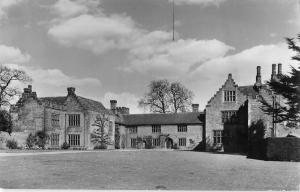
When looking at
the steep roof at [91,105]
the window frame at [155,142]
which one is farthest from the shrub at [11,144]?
the window frame at [155,142]

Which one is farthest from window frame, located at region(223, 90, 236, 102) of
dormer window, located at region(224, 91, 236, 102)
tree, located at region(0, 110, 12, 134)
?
tree, located at region(0, 110, 12, 134)

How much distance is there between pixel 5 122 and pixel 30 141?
13.4 feet

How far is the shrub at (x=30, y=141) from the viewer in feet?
159

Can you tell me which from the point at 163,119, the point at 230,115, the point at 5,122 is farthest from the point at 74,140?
the point at 230,115

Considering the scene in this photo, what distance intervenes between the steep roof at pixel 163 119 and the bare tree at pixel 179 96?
1344 cm

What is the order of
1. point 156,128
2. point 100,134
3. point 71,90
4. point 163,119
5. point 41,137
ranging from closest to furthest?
point 41,137 → point 71,90 → point 100,134 → point 156,128 → point 163,119

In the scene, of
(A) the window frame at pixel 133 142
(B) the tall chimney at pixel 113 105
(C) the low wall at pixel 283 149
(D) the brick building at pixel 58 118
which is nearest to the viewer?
(C) the low wall at pixel 283 149

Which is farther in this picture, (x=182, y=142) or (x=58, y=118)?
(x=182, y=142)

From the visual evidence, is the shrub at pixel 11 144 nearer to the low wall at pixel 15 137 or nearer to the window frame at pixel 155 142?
the low wall at pixel 15 137

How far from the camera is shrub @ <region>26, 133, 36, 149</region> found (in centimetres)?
4844

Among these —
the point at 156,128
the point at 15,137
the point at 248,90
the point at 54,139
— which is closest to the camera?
the point at 15,137

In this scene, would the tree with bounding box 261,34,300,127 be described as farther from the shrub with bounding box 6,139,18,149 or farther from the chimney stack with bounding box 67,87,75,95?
the shrub with bounding box 6,139,18,149

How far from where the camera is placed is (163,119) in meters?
58.2

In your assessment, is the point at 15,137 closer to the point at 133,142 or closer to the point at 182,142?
the point at 133,142
